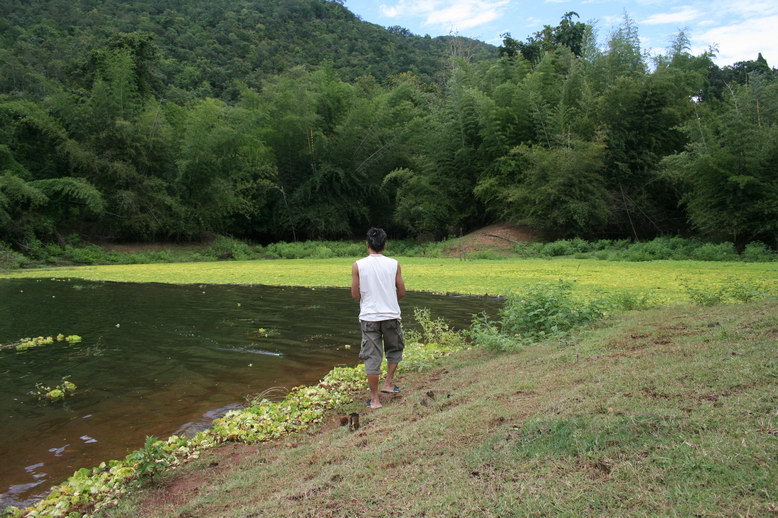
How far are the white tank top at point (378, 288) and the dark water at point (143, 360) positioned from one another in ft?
5.98

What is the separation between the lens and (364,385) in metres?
5.91

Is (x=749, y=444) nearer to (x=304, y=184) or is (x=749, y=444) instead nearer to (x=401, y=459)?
(x=401, y=459)

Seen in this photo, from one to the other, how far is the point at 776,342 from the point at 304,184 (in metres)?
29.3

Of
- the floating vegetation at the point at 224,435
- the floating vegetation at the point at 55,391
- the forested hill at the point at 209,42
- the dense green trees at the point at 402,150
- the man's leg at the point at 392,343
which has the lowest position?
the floating vegetation at the point at 224,435

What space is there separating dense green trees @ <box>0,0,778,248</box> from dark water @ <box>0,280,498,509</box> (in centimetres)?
1263

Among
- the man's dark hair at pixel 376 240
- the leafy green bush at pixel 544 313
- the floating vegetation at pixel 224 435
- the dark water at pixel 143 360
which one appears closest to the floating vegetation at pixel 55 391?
the dark water at pixel 143 360

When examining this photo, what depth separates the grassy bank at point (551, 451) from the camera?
7.37 ft

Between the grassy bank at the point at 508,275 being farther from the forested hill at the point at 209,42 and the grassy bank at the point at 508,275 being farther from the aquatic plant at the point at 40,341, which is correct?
the forested hill at the point at 209,42

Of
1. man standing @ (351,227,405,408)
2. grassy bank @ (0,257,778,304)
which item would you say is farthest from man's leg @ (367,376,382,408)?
grassy bank @ (0,257,778,304)

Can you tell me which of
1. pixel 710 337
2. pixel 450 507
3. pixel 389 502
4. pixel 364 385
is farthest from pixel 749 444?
pixel 364 385

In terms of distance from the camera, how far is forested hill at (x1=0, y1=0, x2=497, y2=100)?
3703 centimetres

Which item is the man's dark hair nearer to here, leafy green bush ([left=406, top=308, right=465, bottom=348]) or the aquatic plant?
leafy green bush ([left=406, top=308, right=465, bottom=348])

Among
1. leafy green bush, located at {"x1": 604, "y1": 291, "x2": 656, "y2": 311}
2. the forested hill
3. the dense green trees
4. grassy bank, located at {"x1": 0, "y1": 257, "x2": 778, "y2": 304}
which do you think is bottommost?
grassy bank, located at {"x1": 0, "y1": 257, "x2": 778, "y2": 304}

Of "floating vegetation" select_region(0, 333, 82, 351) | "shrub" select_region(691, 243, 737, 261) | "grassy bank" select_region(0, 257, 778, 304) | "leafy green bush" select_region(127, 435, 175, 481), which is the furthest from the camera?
"shrub" select_region(691, 243, 737, 261)
